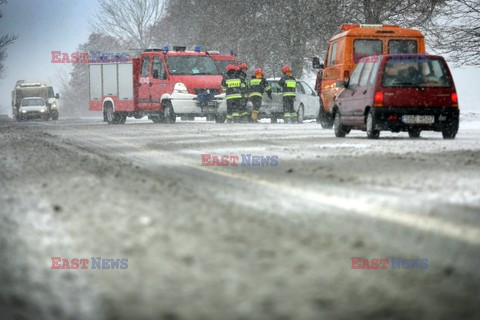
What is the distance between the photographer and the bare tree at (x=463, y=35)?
26.1 metres

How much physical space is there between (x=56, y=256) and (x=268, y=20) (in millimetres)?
43495

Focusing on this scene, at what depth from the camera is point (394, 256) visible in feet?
13.9

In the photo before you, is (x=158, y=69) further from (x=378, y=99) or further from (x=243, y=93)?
(x=378, y=99)

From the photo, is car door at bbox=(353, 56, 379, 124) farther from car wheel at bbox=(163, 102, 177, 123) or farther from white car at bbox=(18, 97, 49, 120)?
white car at bbox=(18, 97, 49, 120)

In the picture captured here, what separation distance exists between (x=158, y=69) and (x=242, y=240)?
22853mm

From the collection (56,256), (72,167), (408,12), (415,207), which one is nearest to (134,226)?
(56,256)

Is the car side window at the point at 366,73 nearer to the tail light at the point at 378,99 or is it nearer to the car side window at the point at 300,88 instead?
the tail light at the point at 378,99

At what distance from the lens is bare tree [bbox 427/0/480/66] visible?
85.7ft

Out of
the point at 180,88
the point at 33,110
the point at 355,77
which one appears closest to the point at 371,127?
the point at 355,77

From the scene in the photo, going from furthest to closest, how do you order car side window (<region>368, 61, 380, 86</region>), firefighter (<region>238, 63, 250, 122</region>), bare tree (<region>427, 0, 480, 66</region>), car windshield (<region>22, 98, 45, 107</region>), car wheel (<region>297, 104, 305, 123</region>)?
car windshield (<region>22, 98, 45, 107</region>), car wheel (<region>297, 104, 305, 123</region>), bare tree (<region>427, 0, 480, 66</region>), firefighter (<region>238, 63, 250, 122</region>), car side window (<region>368, 61, 380, 86</region>)

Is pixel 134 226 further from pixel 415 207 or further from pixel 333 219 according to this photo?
pixel 415 207

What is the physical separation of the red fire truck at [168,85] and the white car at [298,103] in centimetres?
161

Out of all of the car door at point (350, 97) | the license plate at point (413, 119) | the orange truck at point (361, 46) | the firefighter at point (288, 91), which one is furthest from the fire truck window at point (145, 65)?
the license plate at point (413, 119)

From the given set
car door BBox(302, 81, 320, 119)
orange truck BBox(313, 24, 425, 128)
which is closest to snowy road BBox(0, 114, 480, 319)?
orange truck BBox(313, 24, 425, 128)
